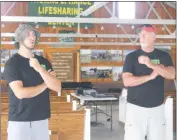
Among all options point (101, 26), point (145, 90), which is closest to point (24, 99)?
point (145, 90)

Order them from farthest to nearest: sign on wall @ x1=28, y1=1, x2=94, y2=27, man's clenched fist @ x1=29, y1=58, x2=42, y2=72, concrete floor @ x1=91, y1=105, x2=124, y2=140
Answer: sign on wall @ x1=28, y1=1, x2=94, y2=27 < concrete floor @ x1=91, y1=105, x2=124, y2=140 < man's clenched fist @ x1=29, y1=58, x2=42, y2=72

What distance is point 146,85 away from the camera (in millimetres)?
3607

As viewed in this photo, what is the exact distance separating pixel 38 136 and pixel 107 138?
4741 mm

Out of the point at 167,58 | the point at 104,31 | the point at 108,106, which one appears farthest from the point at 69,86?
the point at 167,58

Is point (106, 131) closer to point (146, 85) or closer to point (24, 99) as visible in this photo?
point (146, 85)

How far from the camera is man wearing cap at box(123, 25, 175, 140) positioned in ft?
11.7

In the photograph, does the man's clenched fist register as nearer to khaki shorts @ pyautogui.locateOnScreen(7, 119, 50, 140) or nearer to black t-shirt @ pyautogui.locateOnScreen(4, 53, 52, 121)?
black t-shirt @ pyautogui.locateOnScreen(4, 53, 52, 121)

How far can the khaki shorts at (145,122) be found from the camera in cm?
356

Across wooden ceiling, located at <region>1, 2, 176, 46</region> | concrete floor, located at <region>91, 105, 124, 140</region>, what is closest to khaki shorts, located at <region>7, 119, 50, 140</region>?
concrete floor, located at <region>91, 105, 124, 140</region>

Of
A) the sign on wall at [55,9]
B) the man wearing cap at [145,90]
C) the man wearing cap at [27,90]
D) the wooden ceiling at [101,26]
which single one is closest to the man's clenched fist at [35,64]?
the man wearing cap at [27,90]

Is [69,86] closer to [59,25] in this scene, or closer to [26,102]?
[59,25]

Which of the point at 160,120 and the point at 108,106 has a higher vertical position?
the point at 160,120

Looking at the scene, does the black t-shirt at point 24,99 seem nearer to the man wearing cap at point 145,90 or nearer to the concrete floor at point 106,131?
the man wearing cap at point 145,90

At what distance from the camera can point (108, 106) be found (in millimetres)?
13750
